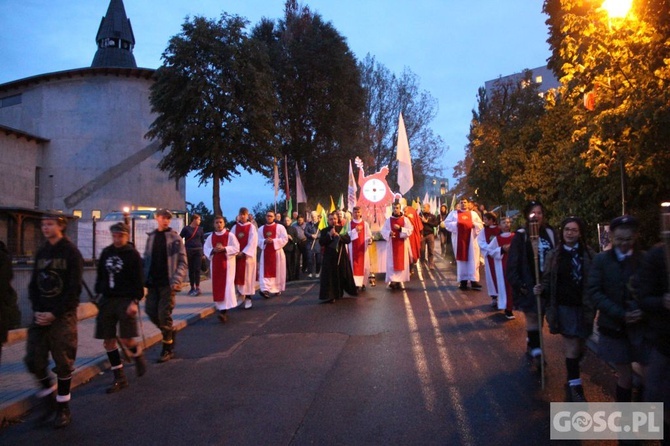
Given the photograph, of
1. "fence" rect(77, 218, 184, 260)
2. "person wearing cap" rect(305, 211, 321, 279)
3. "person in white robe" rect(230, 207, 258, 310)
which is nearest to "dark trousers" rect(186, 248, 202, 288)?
"fence" rect(77, 218, 184, 260)

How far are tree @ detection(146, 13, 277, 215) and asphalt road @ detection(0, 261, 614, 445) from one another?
67.9 feet

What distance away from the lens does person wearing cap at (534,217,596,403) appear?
18.0ft

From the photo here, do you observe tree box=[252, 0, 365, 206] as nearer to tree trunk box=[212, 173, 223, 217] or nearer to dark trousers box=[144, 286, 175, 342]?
tree trunk box=[212, 173, 223, 217]

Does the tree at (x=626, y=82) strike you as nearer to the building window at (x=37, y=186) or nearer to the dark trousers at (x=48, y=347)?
the dark trousers at (x=48, y=347)

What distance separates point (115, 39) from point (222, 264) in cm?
5843

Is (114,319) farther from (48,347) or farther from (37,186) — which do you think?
(37,186)

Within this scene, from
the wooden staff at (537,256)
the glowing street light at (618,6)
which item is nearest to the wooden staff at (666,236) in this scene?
the wooden staff at (537,256)

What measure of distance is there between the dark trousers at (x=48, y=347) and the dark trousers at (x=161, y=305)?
2.12 m

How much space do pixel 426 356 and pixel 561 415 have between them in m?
2.50

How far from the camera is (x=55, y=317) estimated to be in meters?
5.54

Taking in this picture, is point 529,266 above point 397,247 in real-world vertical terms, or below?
below

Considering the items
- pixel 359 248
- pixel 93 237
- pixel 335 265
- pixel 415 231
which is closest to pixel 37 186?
pixel 93 237

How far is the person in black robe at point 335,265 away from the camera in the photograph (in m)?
13.0

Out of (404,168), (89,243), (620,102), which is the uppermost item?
(620,102)
